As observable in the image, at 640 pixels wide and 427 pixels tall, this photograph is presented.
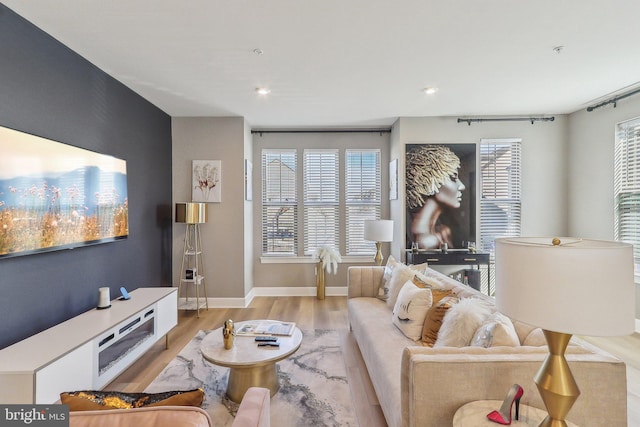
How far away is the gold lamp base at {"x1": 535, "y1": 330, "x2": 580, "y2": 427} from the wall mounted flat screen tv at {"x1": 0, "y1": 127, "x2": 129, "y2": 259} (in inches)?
117

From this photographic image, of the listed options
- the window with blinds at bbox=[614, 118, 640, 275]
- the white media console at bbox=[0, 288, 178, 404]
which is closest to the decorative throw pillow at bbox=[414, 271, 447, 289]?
the white media console at bbox=[0, 288, 178, 404]

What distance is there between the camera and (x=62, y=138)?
2.49 meters

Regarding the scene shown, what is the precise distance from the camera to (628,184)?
3.56 metres

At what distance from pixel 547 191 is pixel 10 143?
5902 mm

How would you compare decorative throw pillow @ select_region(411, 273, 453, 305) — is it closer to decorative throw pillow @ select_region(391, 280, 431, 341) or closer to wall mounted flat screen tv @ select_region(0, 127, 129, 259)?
decorative throw pillow @ select_region(391, 280, 431, 341)

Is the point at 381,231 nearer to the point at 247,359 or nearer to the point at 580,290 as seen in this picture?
the point at 247,359

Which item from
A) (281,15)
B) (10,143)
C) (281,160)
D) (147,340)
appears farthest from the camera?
(281,160)

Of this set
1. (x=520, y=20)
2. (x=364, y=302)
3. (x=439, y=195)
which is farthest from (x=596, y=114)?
(x=364, y=302)

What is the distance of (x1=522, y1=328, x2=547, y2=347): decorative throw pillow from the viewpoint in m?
1.50

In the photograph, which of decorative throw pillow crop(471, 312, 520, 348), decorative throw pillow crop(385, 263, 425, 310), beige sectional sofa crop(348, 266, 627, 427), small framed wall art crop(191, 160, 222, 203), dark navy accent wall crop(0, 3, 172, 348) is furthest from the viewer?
small framed wall art crop(191, 160, 222, 203)

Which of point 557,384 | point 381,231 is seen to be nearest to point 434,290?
point 557,384

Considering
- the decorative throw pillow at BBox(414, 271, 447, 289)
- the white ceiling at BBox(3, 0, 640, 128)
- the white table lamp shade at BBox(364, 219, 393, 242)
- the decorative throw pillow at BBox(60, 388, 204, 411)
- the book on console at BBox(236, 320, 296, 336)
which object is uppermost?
the white ceiling at BBox(3, 0, 640, 128)

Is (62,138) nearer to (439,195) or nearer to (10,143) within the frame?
(10,143)

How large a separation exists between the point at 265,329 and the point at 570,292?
2.14 metres
